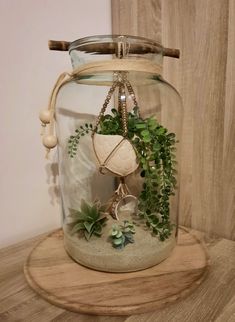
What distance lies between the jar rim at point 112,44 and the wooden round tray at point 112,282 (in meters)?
0.40

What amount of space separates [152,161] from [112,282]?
0.72 ft

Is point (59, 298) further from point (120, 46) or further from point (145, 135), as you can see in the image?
point (120, 46)

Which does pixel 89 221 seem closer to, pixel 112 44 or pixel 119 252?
pixel 119 252

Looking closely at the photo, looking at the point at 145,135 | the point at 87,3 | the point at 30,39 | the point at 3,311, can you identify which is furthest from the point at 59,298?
the point at 87,3

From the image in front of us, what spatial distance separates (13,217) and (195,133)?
1.50 feet

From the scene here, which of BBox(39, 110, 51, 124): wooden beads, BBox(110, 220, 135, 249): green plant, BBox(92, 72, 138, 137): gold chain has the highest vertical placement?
BBox(92, 72, 138, 137): gold chain

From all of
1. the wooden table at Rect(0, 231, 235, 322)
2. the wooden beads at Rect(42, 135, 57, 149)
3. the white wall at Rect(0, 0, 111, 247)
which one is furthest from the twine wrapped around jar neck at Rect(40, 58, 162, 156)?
the wooden table at Rect(0, 231, 235, 322)

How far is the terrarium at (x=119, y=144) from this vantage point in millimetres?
533

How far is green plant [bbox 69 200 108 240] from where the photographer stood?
1.88 feet

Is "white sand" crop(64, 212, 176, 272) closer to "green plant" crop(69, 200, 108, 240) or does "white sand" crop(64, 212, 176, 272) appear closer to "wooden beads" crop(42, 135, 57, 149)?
"green plant" crop(69, 200, 108, 240)

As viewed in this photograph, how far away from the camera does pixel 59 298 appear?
46cm

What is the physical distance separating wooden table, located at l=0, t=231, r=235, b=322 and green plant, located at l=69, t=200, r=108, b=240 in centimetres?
13

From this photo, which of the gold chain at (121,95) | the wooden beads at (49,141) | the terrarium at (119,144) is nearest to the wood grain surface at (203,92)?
the terrarium at (119,144)

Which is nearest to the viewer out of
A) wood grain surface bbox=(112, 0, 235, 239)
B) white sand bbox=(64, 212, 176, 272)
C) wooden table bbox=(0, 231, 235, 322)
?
wooden table bbox=(0, 231, 235, 322)
